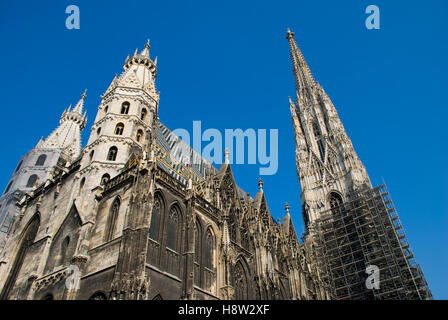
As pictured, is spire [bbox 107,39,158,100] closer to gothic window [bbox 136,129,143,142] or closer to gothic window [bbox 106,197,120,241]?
gothic window [bbox 136,129,143,142]

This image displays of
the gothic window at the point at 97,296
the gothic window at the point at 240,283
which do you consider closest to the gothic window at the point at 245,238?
the gothic window at the point at 240,283

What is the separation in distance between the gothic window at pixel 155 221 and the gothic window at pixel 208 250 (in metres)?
4.39

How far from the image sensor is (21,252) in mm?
25234

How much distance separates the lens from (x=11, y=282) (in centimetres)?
2381

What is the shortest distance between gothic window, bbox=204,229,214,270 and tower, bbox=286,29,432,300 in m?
17.1

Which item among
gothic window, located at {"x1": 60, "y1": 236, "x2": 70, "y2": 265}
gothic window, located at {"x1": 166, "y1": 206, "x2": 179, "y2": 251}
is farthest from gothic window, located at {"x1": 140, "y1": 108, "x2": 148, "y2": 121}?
gothic window, located at {"x1": 60, "y1": 236, "x2": 70, "y2": 265}

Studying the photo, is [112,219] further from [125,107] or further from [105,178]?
[125,107]

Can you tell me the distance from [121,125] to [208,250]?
41.7 ft

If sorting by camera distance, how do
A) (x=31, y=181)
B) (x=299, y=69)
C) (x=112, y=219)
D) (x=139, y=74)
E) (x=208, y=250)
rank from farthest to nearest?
(x=299, y=69)
(x=31, y=181)
(x=139, y=74)
(x=208, y=250)
(x=112, y=219)

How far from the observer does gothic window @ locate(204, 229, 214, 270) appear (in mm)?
21952

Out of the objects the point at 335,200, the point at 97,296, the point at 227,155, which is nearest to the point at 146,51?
the point at 227,155

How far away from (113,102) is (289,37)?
211 ft
